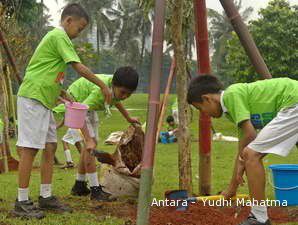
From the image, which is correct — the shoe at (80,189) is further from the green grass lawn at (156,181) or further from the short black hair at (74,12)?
the short black hair at (74,12)

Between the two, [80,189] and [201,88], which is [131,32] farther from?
[201,88]

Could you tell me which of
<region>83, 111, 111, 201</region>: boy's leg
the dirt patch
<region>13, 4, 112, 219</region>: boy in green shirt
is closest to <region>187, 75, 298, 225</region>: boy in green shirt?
the dirt patch

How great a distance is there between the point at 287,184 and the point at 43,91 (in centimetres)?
239

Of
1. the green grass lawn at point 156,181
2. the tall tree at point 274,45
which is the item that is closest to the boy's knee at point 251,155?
the green grass lawn at point 156,181

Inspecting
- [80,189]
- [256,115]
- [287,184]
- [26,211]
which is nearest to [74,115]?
[26,211]

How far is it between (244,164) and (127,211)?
4.20 ft

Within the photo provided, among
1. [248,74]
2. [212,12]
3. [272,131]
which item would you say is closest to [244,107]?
[272,131]

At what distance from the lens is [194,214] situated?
4.21 meters

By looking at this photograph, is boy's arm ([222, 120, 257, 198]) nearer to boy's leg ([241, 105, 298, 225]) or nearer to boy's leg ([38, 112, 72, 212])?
boy's leg ([241, 105, 298, 225])

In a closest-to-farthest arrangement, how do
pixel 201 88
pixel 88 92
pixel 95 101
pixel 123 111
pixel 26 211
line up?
pixel 201 88 < pixel 26 211 < pixel 95 101 < pixel 123 111 < pixel 88 92

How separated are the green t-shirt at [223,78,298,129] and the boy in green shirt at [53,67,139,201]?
1.23 m

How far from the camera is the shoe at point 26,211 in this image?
4.05 m

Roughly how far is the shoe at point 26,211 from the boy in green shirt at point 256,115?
1.52 m

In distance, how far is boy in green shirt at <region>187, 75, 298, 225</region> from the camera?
3.48 metres
